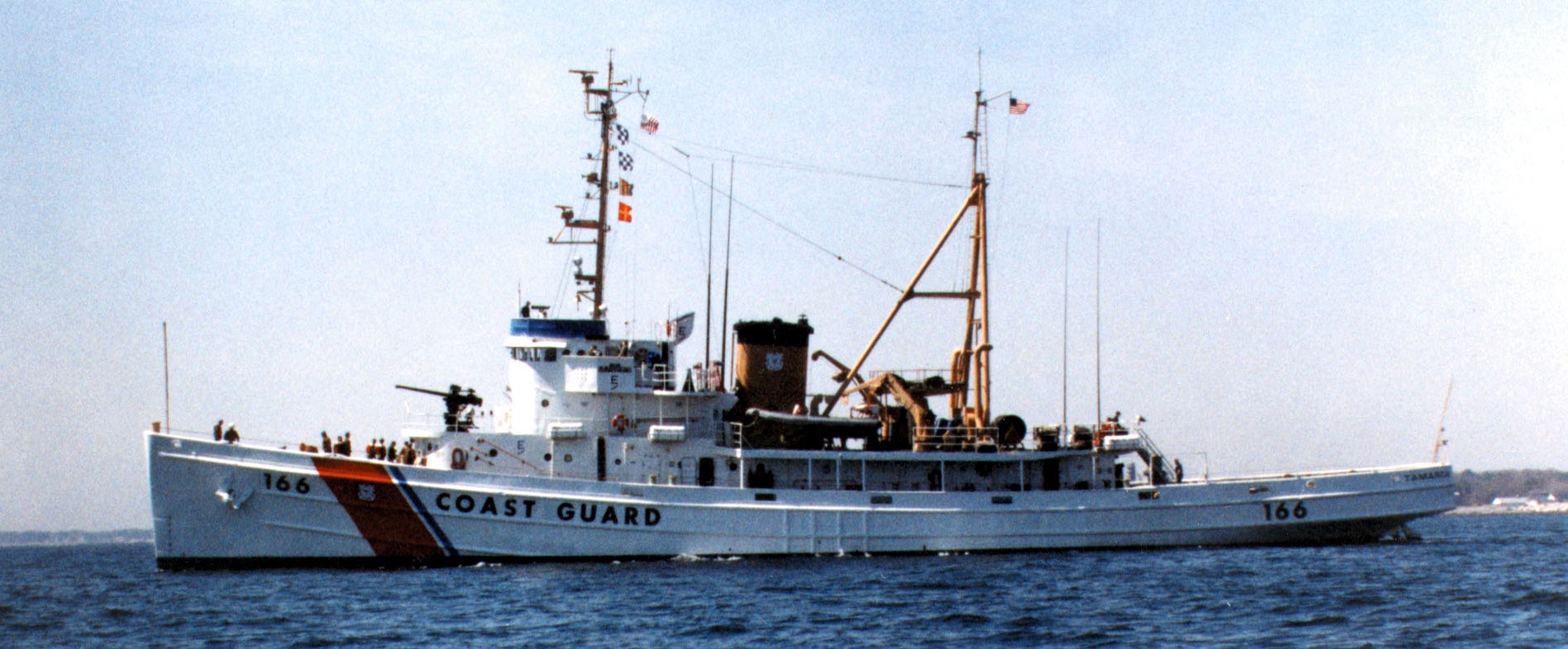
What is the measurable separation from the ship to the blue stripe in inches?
1.4

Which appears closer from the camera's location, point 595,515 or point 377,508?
point 377,508

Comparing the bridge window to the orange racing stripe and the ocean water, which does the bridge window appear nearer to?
the orange racing stripe

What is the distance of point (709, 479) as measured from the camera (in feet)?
103

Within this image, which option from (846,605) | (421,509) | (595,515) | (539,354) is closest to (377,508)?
(421,509)

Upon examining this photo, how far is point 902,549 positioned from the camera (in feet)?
104

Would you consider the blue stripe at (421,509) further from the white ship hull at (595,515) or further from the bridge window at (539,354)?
the bridge window at (539,354)

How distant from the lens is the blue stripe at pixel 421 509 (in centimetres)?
2883

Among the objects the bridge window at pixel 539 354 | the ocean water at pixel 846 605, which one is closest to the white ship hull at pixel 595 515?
the ocean water at pixel 846 605

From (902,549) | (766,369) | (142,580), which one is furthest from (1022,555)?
(142,580)

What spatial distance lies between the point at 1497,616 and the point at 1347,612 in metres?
2.13

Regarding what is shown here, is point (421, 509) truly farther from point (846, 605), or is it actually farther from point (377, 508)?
point (846, 605)

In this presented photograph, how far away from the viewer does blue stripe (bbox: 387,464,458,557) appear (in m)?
28.8

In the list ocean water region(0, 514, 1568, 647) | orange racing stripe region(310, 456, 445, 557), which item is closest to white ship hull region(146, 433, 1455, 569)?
orange racing stripe region(310, 456, 445, 557)

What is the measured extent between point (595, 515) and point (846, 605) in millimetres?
8168
